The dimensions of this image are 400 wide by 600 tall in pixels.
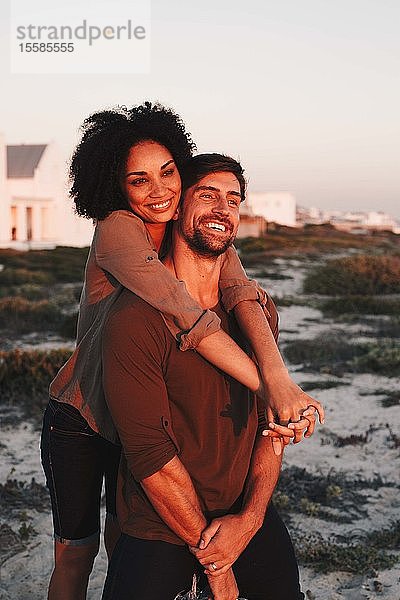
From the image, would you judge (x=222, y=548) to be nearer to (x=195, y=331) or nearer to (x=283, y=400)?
(x=283, y=400)

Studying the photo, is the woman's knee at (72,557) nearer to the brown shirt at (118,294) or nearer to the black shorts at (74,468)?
the black shorts at (74,468)

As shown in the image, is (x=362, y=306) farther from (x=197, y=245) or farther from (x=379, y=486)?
(x=197, y=245)

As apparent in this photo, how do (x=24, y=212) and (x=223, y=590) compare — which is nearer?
(x=223, y=590)

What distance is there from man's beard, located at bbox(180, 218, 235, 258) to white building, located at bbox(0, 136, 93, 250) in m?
30.2

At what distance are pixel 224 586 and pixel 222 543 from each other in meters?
0.18

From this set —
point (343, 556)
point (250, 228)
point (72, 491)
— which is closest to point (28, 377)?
point (343, 556)

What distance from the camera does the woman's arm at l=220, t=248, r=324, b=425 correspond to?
2.10m

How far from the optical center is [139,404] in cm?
201

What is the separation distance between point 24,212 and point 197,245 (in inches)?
1266

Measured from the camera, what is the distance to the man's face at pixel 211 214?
7.34 ft

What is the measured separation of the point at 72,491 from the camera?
2445mm

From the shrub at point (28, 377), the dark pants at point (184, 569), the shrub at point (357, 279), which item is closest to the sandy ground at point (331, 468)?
the shrub at point (28, 377)

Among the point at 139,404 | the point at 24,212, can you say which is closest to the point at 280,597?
the point at 139,404

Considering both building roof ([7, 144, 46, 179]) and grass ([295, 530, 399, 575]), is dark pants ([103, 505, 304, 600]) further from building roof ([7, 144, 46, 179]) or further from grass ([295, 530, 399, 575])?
building roof ([7, 144, 46, 179])
